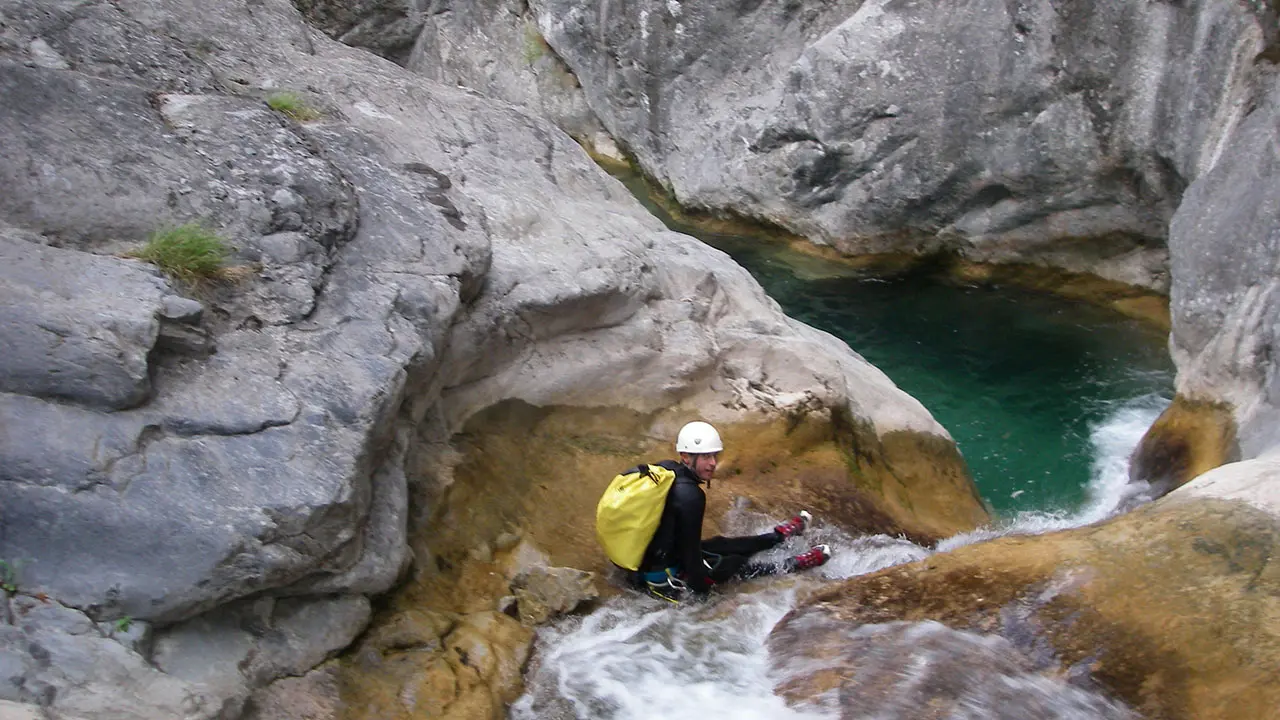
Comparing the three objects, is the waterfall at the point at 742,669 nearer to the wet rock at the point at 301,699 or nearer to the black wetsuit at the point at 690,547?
the black wetsuit at the point at 690,547

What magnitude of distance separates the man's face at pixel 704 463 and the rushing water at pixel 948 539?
771 millimetres

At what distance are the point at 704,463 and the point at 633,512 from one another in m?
0.51

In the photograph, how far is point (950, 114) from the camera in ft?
43.2

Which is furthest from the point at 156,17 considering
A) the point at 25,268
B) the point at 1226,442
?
the point at 1226,442

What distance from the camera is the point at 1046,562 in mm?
5629

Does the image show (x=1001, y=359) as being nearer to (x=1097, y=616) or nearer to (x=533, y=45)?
(x=1097, y=616)

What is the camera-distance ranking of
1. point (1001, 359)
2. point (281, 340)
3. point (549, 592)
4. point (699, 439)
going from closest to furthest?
point (281, 340) → point (549, 592) → point (699, 439) → point (1001, 359)

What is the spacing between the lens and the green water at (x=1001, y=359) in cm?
1054

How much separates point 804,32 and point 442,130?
810cm

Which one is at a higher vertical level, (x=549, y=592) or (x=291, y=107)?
(x=291, y=107)

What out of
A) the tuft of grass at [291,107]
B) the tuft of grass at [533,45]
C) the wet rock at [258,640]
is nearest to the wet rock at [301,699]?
the wet rock at [258,640]

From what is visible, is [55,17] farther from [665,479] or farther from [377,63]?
[665,479]

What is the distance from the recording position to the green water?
1054cm

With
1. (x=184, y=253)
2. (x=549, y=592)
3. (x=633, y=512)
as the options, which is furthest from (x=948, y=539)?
(x=184, y=253)
